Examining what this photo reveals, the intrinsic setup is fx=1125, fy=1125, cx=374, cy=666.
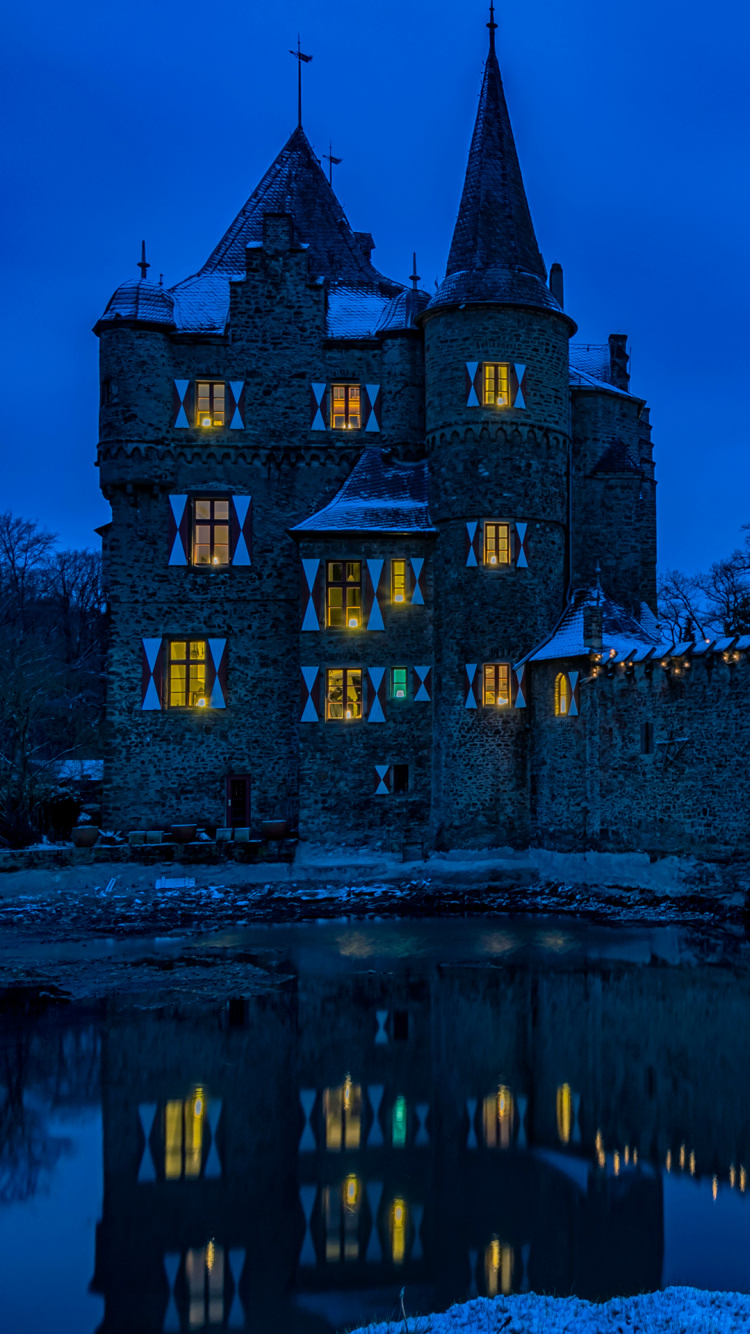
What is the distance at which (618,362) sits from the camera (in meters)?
35.9

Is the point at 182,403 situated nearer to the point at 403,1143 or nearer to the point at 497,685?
the point at 497,685

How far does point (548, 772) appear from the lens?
92.9 ft

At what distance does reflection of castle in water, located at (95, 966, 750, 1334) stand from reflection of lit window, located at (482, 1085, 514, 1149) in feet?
0.11

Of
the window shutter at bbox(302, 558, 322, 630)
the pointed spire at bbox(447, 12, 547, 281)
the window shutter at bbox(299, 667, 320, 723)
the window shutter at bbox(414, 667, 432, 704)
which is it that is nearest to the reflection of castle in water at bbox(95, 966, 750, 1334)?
the window shutter at bbox(299, 667, 320, 723)

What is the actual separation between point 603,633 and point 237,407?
11604 mm

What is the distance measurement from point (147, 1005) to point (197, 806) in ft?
43.7

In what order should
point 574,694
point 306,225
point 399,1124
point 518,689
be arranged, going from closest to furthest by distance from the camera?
point 399,1124 < point 574,694 < point 518,689 < point 306,225

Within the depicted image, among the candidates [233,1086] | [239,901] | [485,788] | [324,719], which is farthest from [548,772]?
[233,1086]

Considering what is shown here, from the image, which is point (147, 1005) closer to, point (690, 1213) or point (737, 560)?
point (690, 1213)

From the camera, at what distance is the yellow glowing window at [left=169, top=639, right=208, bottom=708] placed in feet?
99.6

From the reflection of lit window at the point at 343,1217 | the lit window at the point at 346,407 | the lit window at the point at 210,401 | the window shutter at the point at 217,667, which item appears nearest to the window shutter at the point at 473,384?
the lit window at the point at 346,407

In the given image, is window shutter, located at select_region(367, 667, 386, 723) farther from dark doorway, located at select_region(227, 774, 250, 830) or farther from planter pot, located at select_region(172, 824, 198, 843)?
planter pot, located at select_region(172, 824, 198, 843)

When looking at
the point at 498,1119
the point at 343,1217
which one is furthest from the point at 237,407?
the point at 343,1217

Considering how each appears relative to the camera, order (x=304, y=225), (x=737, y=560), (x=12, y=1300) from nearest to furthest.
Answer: (x=12, y=1300), (x=304, y=225), (x=737, y=560)
